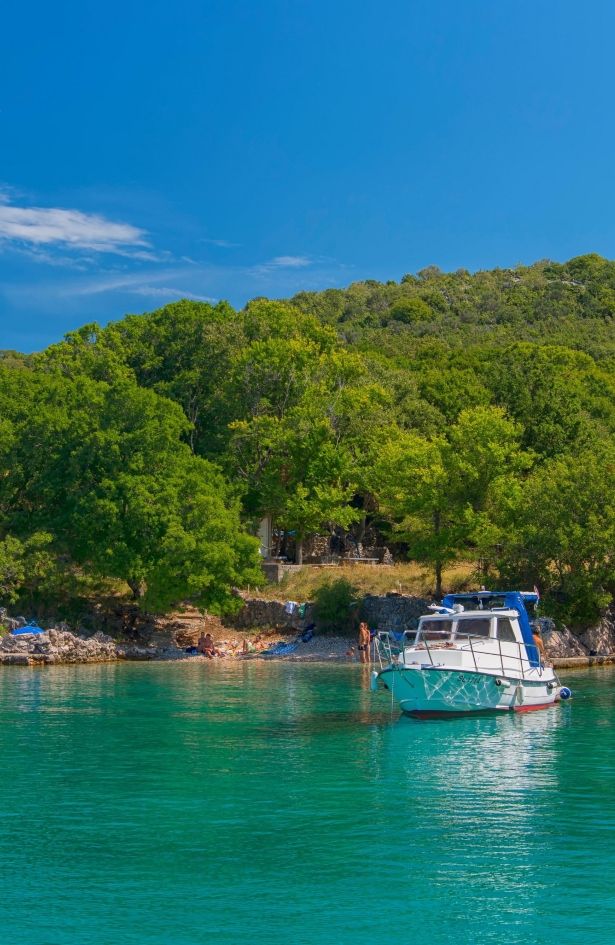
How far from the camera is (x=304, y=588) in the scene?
60.6 meters

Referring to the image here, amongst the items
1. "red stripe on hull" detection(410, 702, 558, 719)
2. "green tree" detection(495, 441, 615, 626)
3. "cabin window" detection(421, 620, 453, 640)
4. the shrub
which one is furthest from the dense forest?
"red stripe on hull" detection(410, 702, 558, 719)

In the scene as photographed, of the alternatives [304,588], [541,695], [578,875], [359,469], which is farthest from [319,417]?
[578,875]

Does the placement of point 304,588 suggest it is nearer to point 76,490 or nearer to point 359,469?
point 359,469

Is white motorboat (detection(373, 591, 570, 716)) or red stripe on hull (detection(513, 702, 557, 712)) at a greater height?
white motorboat (detection(373, 591, 570, 716))

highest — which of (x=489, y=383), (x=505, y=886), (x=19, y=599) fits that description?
(x=489, y=383)

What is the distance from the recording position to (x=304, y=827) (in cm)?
1823

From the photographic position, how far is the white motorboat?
30969 mm

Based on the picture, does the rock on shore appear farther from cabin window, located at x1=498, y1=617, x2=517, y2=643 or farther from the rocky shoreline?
cabin window, located at x1=498, y1=617, x2=517, y2=643

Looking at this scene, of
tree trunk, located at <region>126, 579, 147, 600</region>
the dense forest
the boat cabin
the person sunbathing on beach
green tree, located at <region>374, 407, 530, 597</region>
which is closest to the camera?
the boat cabin

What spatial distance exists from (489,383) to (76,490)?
36754 mm

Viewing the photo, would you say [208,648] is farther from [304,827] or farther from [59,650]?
[304,827]

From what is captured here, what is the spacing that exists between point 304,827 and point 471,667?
1417cm

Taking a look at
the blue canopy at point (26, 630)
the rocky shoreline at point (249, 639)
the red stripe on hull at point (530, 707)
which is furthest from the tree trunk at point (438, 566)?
the blue canopy at point (26, 630)

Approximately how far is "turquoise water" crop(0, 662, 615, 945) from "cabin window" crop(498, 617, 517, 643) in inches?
106
